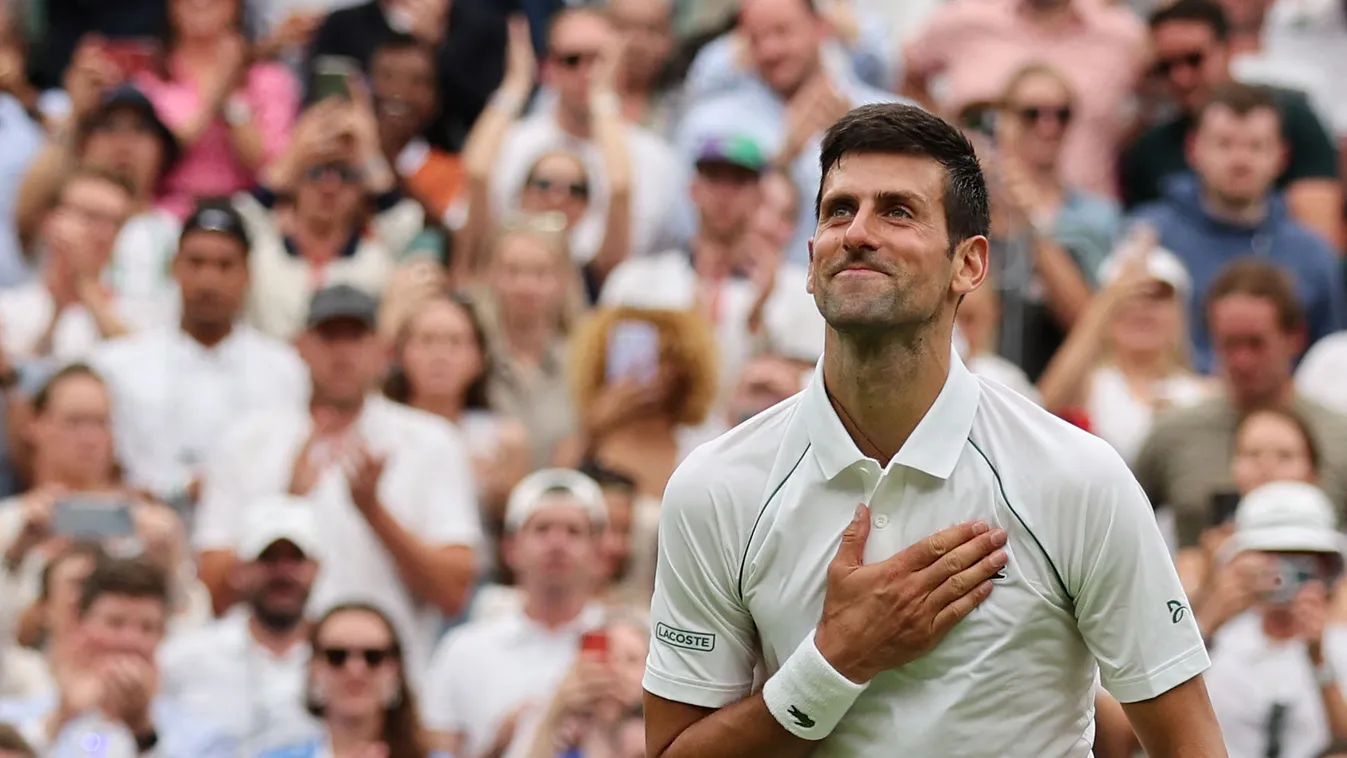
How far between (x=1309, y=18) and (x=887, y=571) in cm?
910

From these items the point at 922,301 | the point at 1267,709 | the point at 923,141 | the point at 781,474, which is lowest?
the point at 1267,709

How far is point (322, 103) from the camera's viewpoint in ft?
33.1

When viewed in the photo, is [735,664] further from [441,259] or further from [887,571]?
[441,259]

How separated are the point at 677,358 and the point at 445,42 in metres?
3.38

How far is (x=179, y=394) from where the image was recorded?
29.9 feet

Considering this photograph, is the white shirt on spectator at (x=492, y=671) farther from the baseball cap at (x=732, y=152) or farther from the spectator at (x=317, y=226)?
the baseball cap at (x=732, y=152)

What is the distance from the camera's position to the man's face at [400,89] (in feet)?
36.2

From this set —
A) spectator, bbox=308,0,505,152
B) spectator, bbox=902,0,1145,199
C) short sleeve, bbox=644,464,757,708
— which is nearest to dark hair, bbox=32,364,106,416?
spectator, bbox=308,0,505,152

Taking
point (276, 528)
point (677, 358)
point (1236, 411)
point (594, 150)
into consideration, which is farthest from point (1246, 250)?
point (276, 528)

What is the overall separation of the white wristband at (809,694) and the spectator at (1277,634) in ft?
12.0

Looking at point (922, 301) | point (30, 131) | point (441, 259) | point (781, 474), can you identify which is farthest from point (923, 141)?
point (30, 131)

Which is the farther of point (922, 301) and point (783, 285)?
point (783, 285)

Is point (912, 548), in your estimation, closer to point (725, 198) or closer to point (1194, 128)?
point (725, 198)

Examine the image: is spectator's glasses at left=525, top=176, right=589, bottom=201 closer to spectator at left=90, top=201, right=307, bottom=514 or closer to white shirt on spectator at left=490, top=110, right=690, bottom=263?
white shirt on spectator at left=490, top=110, right=690, bottom=263
